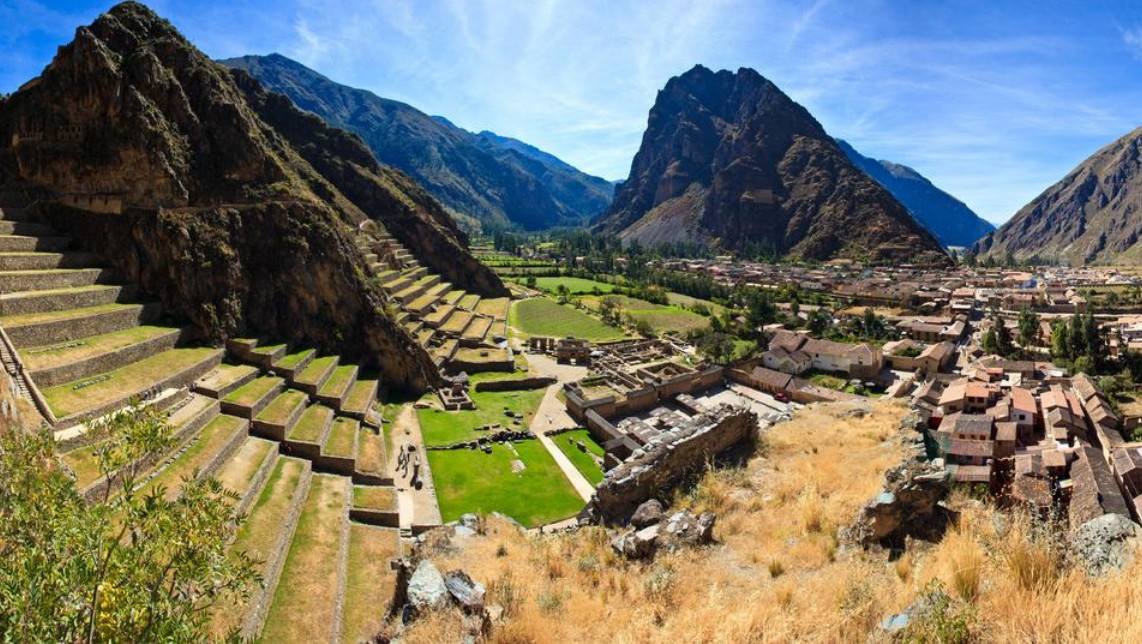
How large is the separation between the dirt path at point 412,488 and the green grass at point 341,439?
2.37 meters

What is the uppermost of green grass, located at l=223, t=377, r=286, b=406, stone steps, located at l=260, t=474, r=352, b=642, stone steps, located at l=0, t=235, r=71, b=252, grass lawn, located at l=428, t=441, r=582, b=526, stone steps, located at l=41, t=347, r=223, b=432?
stone steps, located at l=0, t=235, r=71, b=252

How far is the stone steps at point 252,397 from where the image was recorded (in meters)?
25.3

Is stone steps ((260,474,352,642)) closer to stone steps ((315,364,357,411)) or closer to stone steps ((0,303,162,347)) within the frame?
stone steps ((315,364,357,411))

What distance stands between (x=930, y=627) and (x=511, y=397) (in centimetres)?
3700

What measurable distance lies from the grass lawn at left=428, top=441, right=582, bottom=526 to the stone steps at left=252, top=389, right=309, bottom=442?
723 cm

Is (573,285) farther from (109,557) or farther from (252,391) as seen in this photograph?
(109,557)

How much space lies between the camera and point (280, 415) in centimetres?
2642

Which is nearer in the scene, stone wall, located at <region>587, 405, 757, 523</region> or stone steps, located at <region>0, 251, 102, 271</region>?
stone wall, located at <region>587, 405, 757, 523</region>

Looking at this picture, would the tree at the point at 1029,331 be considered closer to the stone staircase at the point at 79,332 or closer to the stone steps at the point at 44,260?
the stone staircase at the point at 79,332

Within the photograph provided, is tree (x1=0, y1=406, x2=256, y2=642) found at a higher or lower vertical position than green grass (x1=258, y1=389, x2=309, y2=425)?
higher

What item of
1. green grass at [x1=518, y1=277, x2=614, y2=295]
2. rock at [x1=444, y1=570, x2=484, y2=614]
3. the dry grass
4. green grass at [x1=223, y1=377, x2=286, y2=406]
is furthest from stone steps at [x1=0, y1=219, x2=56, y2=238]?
green grass at [x1=518, y1=277, x2=614, y2=295]

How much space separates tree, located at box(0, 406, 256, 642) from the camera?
5.22m

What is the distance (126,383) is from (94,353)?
2142 mm

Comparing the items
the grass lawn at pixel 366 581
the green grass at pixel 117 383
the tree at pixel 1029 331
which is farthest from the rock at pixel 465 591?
the tree at pixel 1029 331
